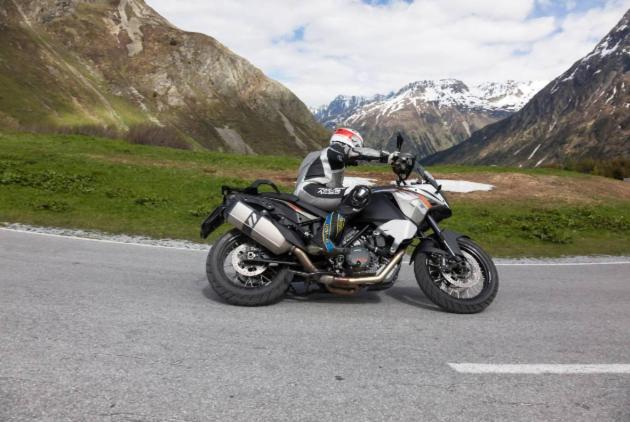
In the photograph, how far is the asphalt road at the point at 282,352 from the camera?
3.47 m

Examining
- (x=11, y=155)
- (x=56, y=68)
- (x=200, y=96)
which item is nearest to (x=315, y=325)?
(x=11, y=155)

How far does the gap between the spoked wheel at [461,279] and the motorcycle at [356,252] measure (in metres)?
0.01

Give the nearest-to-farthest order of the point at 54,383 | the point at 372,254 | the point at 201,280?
1. the point at 54,383
2. the point at 372,254
3. the point at 201,280

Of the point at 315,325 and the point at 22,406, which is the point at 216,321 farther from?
the point at 22,406

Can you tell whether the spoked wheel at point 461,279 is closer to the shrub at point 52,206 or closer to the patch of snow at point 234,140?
the shrub at point 52,206

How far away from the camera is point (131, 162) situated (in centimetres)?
2672

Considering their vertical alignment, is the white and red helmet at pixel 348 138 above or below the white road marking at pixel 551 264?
above

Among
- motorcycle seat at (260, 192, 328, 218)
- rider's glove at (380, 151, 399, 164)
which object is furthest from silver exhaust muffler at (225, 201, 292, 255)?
rider's glove at (380, 151, 399, 164)

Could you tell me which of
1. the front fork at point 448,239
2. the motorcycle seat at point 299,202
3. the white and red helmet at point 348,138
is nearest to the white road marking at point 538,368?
the front fork at point 448,239

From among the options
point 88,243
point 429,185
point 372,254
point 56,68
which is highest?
point 56,68

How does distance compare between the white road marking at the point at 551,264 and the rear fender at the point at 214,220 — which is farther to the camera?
the white road marking at the point at 551,264

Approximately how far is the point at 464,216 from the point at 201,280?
13.5 metres

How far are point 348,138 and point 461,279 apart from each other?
237 cm

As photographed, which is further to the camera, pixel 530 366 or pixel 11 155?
pixel 11 155
